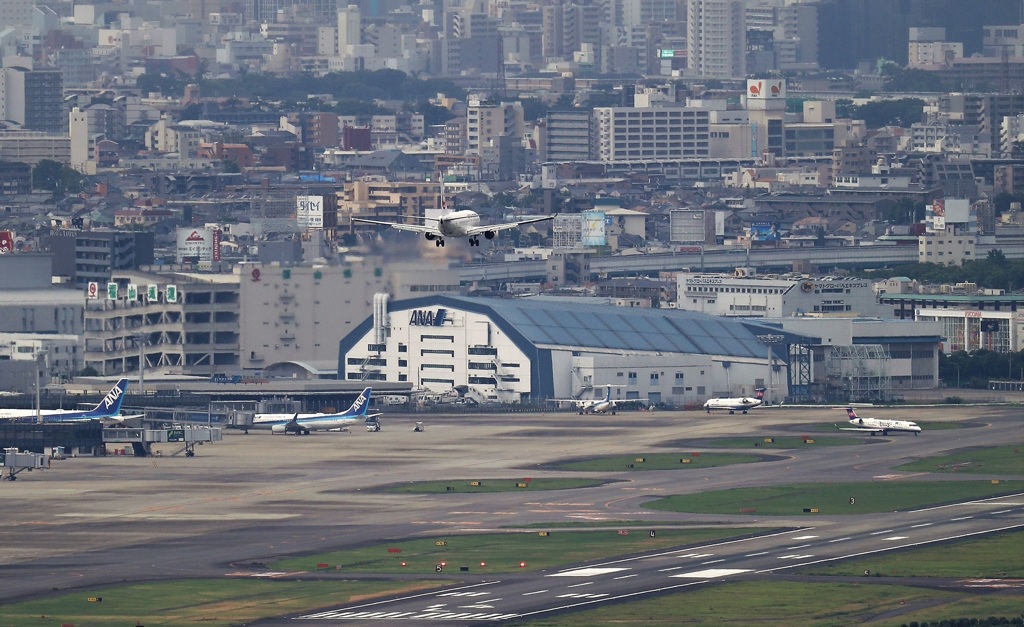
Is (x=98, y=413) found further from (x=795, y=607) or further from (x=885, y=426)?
(x=795, y=607)

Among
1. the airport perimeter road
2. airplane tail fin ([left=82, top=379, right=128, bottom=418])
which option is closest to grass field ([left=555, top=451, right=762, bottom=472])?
the airport perimeter road

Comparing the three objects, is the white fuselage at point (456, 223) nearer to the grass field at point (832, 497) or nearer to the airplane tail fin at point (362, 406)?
the grass field at point (832, 497)

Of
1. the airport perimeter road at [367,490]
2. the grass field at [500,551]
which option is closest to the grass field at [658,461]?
the airport perimeter road at [367,490]

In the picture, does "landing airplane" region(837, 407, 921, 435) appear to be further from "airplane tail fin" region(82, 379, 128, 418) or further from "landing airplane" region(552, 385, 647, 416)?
"airplane tail fin" region(82, 379, 128, 418)

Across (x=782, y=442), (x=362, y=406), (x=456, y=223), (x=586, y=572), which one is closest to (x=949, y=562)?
(x=586, y=572)

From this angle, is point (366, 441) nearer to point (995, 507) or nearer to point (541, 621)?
point (995, 507)

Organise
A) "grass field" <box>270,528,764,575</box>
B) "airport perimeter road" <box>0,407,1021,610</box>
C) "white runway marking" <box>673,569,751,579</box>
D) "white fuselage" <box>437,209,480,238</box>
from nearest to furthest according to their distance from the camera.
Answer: "white runway marking" <box>673,569,751,579</box>
"white fuselage" <box>437,209,480,238</box>
"grass field" <box>270,528,764,575</box>
"airport perimeter road" <box>0,407,1021,610</box>
